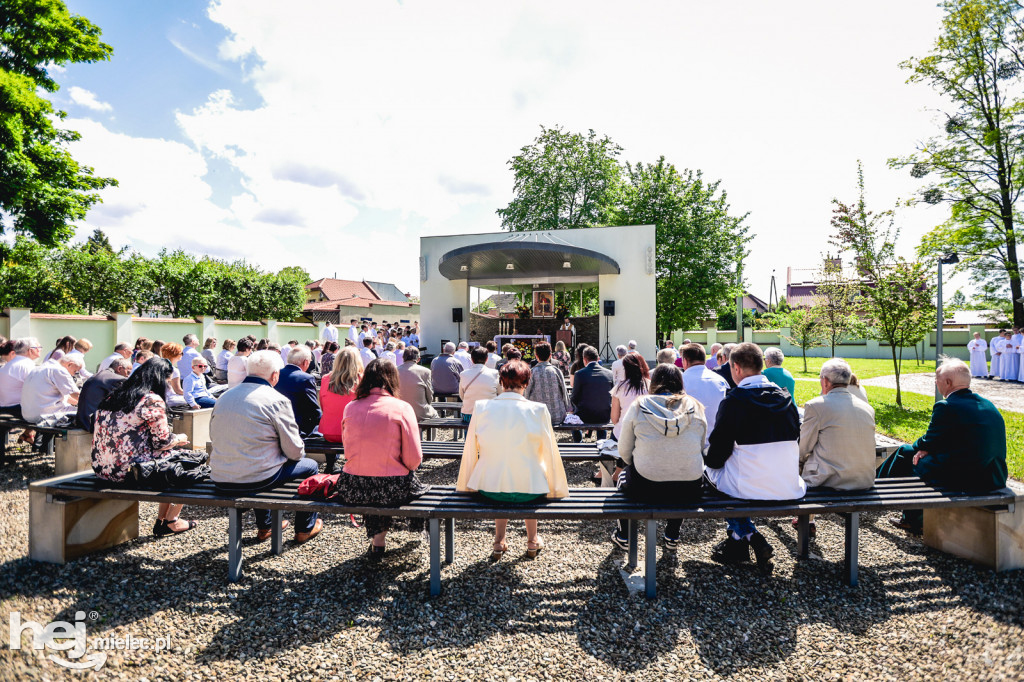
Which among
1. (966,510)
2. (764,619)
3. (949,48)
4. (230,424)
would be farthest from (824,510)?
(949,48)

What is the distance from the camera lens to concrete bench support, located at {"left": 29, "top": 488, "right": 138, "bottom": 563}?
3621 mm

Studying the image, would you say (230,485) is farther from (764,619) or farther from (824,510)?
(824,510)

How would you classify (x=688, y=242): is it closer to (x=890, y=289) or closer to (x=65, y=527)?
(x=890, y=289)

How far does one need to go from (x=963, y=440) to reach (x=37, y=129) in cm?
2627

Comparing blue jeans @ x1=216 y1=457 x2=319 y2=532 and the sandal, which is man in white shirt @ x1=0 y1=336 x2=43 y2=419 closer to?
the sandal

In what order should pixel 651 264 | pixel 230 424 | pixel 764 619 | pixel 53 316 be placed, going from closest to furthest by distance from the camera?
pixel 764 619, pixel 230 424, pixel 53 316, pixel 651 264

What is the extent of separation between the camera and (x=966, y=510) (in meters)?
3.72

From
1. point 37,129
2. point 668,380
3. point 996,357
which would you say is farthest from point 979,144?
point 37,129

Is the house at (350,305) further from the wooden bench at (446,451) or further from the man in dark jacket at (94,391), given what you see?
the wooden bench at (446,451)

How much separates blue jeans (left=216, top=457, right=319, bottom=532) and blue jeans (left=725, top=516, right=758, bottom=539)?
3362mm

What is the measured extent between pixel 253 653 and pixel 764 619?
2967 millimetres

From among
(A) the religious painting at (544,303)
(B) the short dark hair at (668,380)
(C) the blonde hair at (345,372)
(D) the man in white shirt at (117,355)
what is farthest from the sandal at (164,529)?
(A) the religious painting at (544,303)

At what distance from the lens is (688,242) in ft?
76.5

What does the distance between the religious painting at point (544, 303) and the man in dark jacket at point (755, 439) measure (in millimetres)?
17903
